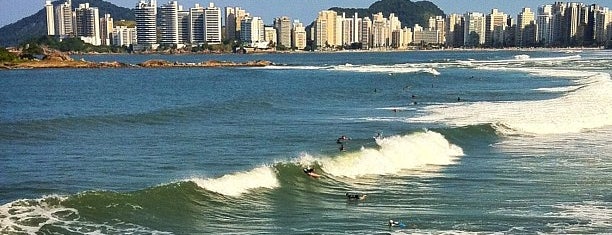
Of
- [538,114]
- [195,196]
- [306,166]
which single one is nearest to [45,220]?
[195,196]

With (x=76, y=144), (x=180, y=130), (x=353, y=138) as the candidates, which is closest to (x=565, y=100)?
(x=353, y=138)

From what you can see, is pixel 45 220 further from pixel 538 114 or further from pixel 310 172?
pixel 538 114

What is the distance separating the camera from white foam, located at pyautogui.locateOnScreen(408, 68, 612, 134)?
36.7 meters

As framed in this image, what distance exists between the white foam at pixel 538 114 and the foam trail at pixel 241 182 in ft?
52.3

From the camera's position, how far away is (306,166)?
25.2 m

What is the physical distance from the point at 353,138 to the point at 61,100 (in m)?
33.5

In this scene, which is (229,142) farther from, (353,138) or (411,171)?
(411,171)

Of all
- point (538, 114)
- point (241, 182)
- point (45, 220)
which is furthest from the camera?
point (538, 114)

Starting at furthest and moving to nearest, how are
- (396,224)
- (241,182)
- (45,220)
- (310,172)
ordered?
(310,172)
(241,182)
(396,224)
(45,220)

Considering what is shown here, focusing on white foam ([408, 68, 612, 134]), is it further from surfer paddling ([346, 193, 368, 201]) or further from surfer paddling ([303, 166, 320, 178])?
surfer paddling ([346, 193, 368, 201])

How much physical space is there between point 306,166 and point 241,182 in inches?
135

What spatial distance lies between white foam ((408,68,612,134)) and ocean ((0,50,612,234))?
117 millimetres

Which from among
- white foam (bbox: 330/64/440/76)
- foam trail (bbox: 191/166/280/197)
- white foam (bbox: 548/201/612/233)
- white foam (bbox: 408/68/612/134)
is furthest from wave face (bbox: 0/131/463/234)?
white foam (bbox: 330/64/440/76)

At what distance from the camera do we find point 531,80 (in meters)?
77.4
